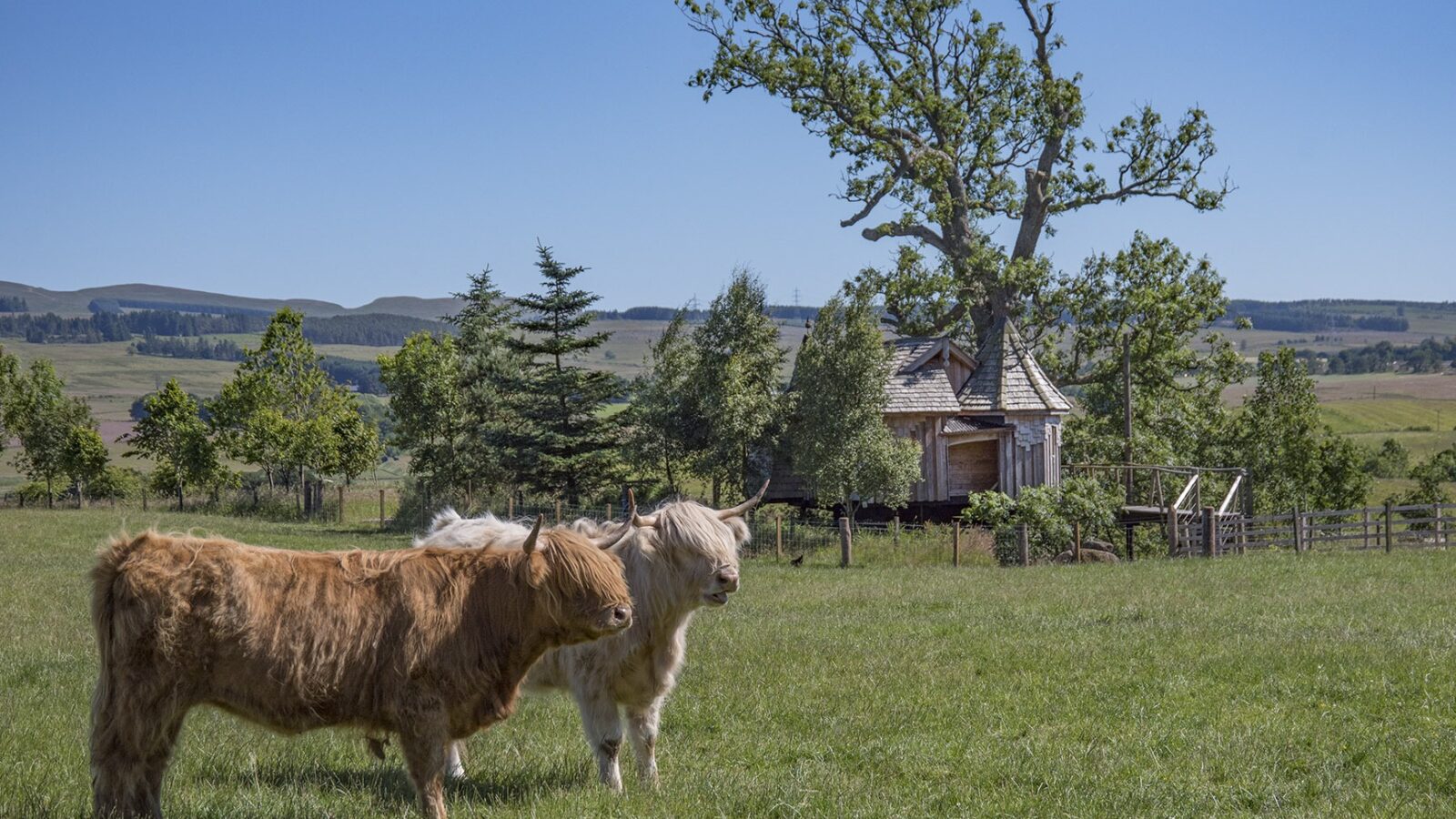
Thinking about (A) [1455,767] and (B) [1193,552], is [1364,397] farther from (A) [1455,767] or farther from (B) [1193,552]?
(A) [1455,767]

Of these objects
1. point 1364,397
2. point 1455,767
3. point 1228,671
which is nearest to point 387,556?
point 1455,767

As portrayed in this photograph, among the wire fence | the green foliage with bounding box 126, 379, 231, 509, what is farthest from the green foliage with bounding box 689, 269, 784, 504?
the green foliage with bounding box 126, 379, 231, 509

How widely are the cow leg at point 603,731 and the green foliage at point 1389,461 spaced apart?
87861 millimetres

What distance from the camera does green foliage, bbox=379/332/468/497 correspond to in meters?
45.2

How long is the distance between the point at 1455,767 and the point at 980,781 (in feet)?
10.5

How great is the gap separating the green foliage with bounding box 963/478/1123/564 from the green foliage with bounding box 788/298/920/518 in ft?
7.74

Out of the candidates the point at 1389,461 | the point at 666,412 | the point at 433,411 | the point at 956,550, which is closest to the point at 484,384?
the point at 433,411

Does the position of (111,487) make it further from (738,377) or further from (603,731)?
(603,731)

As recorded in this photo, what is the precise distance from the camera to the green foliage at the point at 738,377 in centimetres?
3672

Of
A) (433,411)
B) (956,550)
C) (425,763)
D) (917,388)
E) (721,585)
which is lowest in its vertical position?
(956,550)

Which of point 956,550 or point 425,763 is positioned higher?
point 425,763

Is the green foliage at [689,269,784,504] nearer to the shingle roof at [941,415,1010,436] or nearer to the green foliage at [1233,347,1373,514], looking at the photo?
the shingle roof at [941,415,1010,436]

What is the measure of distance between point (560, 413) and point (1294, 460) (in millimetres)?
28631

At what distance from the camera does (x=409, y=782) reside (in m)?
8.28
